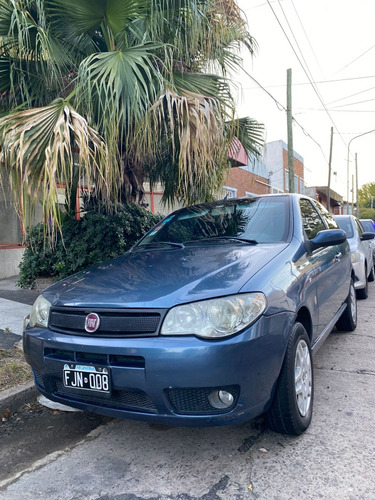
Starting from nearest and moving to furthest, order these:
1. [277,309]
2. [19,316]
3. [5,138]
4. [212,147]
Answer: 1. [277,309]
2. [5,138]
3. [212,147]
4. [19,316]

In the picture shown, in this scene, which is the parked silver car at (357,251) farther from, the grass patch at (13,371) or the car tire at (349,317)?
the grass patch at (13,371)

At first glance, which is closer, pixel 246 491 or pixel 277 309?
pixel 246 491

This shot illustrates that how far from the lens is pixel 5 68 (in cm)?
536

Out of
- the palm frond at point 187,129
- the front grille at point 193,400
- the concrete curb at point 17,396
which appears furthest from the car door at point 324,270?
the concrete curb at point 17,396

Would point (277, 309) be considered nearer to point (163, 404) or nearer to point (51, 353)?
point (163, 404)

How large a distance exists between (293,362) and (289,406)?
25 centimetres

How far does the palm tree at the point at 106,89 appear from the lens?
422 cm

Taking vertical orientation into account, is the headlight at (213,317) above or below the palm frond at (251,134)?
below

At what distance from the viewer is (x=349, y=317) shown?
501cm

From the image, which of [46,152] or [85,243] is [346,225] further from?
[46,152]

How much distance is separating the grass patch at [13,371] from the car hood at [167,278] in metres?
1.06

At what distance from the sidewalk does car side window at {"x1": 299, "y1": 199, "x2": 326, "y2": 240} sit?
3.45m

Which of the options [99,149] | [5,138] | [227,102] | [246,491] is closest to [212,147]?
[227,102]

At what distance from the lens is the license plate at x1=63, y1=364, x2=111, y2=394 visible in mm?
2283
